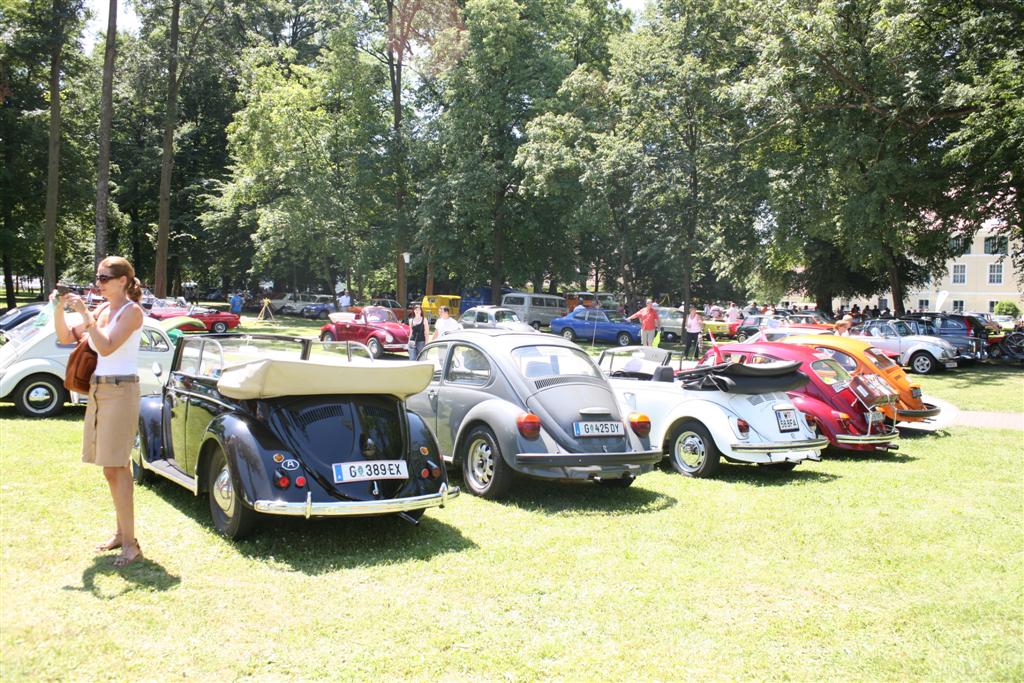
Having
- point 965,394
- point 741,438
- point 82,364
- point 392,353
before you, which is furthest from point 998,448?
point 392,353

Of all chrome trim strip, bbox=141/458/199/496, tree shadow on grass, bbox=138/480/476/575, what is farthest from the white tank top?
tree shadow on grass, bbox=138/480/476/575

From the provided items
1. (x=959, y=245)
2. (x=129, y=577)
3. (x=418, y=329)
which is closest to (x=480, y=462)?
(x=129, y=577)

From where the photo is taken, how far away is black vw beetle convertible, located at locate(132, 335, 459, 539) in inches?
222

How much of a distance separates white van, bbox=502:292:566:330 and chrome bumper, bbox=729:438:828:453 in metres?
28.7

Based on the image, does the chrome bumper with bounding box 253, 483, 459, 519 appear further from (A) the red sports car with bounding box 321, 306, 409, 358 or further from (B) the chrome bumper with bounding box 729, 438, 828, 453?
(A) the red sports car with bounding box 321, 306, 409, 358

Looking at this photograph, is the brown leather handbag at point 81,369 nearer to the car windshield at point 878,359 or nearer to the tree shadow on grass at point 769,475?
the tree shadow on grass at point 769,475

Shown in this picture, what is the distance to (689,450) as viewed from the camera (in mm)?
9461

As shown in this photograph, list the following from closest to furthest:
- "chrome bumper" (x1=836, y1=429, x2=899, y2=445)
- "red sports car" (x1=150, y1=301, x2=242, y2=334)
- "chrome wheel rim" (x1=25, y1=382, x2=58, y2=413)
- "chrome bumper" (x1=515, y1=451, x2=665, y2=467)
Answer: "chrome bumper" (x1=515, y1=451, x2=665, y2=467)
"chrome bumper" (x1=836, y1=429, x2=899, y2=445)
"chrome wheel rim" (x1=25, y1=382, x2=58, y2=413)
"red sports car" (x1=150, y1=301, x2=242, y2=334)

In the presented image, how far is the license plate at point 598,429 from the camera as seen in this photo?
7.52 m

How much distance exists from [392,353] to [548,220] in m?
14.4

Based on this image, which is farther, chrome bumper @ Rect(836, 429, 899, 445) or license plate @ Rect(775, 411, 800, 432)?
chrome bumper @ Rect(836, 429, 899, 445)

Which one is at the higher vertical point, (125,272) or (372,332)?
(125,272)

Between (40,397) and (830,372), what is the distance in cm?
1124

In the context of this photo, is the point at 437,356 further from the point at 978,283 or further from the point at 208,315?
the point at 978,283
